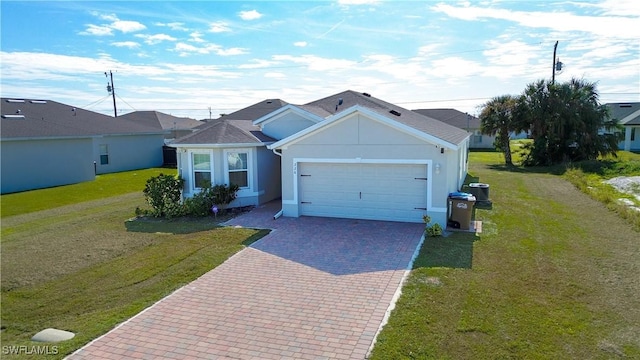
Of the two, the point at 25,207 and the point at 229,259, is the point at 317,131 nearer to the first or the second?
the point at 229,259

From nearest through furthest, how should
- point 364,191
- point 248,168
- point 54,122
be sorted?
1. point 364,191
2. point 248,168
3. point 54,122

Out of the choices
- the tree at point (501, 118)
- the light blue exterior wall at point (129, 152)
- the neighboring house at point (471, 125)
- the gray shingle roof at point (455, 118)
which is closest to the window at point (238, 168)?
the light blue exterior wall at point (129, 152)

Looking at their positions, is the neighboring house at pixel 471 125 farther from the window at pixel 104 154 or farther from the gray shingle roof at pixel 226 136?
the gray shingle roof at pixel 226 136

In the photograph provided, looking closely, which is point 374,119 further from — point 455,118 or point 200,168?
point 455,118

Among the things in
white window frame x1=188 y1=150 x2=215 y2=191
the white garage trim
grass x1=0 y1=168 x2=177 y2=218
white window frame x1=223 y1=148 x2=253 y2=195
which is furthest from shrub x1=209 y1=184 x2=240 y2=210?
grass x1=0 y1=168 x2=177 y2=218

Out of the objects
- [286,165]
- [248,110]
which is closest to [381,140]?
[286,165]

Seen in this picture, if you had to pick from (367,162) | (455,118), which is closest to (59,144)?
(367,162)
